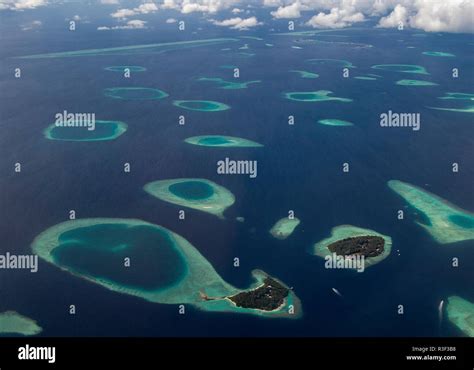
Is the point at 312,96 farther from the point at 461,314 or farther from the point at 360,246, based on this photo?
the point at 461,314

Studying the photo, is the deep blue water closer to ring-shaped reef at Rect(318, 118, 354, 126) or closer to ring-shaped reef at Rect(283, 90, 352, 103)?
ring-shaped reef at Rect(318, 118, 354, 126)

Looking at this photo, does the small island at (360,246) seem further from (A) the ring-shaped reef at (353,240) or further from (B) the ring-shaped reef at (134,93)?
(B) the ring-shaped reef at (134,93)

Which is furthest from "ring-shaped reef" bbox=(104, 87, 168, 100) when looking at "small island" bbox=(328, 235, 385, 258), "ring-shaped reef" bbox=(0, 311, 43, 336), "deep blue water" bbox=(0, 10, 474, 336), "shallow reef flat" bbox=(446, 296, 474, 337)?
"shallow reef flat" bbox=(446, 296, 474, 337)

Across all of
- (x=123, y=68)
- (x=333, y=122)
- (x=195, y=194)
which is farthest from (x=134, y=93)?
(x=195, y=194)

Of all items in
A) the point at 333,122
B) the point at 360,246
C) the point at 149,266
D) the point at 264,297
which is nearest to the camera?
the point at 264,297

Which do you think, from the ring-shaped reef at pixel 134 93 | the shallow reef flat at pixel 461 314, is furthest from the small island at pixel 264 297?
the ring-shaped reef at pixel 134 93

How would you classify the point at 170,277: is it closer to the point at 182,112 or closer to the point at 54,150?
the point at 54,150

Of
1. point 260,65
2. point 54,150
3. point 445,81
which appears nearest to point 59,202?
point 54,150
